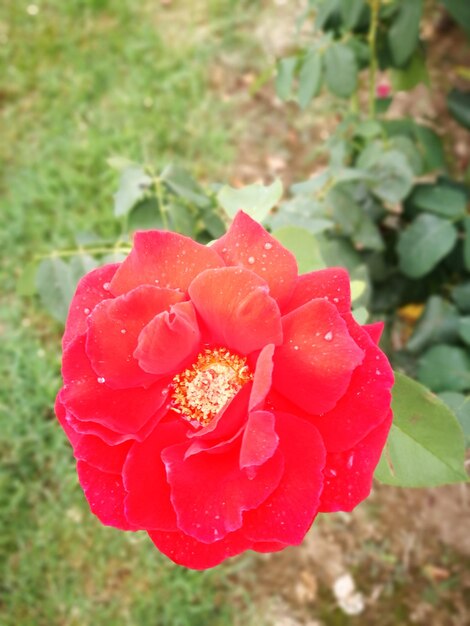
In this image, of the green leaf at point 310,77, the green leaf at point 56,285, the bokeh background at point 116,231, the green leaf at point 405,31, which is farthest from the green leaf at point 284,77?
the green leaf at point 56,285

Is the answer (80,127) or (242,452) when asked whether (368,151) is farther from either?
(80,127)

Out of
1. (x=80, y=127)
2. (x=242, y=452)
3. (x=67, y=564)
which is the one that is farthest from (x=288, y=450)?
(x=80, y=127)

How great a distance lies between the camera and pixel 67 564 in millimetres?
2385

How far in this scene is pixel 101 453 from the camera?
96 centimetres

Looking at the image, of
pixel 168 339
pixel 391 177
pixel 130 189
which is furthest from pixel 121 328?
pixel 391 177

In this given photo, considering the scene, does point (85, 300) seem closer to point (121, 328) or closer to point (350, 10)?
point (121, 328)

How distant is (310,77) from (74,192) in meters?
1.45

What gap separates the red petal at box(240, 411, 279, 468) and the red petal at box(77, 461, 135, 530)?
0.21m

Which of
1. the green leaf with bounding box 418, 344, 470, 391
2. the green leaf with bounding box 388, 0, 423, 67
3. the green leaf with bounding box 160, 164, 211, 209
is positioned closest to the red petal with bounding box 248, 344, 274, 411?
the green leaf with bounding box 160, 164, 211, 209

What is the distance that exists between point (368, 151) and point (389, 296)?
1.65ft

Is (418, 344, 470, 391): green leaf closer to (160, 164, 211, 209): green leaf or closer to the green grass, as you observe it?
(160, 164, 211, 209): green leaf

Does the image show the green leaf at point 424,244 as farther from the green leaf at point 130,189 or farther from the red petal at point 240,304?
the red petal at point 240,304

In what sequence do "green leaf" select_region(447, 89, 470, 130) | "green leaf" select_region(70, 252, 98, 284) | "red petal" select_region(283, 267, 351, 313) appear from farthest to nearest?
"green leaf" select_region(447, 89, 470, 130) < "green leaf" select_region(70, 252, 98, 284) < "red petal" select_region(283, 267, 351, 313)

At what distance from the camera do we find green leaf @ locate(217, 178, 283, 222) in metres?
1.35
